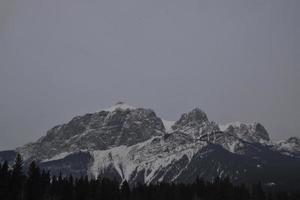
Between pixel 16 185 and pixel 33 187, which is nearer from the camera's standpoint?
pixel 16 185

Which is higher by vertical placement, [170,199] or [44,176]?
[44,176]

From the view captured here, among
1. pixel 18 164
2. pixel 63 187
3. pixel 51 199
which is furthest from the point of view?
pixel 63 187

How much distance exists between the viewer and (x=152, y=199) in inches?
7756

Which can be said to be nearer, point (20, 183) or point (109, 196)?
point (20, 183)

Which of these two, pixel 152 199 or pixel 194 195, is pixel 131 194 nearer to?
pixel 152 199

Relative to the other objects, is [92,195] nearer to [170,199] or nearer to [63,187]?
[63,187]

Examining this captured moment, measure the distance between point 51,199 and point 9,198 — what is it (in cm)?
3553

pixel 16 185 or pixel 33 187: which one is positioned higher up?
pixel 33 187

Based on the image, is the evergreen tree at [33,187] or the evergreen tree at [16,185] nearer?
the evergreen tree at [16,185]

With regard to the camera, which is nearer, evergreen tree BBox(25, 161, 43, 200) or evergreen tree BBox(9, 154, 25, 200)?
evergreen tree BBox(9, 154, 25, 200)

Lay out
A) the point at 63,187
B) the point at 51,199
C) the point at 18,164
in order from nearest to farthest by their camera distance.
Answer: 1. the point at 18,164
2. the point at 51,199
3. the point at 63,187

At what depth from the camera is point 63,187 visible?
18388 centimetres

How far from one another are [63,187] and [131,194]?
27615 millimetres

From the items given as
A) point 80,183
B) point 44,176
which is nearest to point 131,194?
point 80,183
